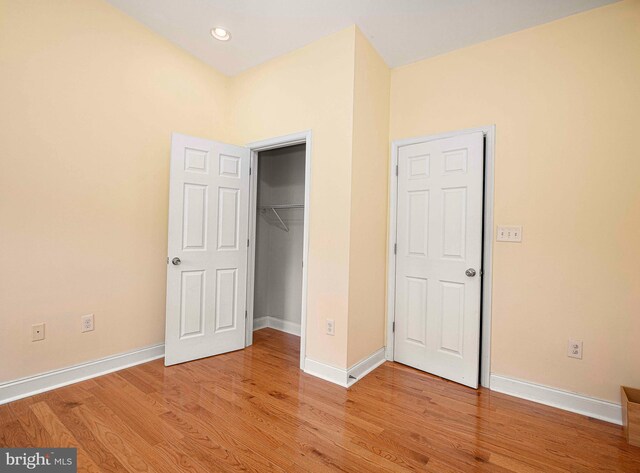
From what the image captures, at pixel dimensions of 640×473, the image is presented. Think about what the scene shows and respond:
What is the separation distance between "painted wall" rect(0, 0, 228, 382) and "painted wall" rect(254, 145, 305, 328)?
123 cm

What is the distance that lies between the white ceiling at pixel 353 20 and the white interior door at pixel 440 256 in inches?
31.8

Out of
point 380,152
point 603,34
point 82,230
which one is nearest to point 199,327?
point 82,230

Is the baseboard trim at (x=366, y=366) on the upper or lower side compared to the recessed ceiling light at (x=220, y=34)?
lower

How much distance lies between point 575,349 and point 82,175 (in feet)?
12.5

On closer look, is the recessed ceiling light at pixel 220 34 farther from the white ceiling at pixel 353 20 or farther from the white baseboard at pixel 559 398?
the white baseboard at pixel 559 398

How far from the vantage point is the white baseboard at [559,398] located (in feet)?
6.84

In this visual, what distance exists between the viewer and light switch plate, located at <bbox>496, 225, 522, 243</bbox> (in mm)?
2425

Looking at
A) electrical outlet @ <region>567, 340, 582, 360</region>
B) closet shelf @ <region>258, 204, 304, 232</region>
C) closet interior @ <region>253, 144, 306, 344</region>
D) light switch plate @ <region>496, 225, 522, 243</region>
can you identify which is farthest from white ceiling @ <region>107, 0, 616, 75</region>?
electrical outlet @ <region>567, 340, 582, 360</region>

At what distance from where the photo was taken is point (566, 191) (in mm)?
2260

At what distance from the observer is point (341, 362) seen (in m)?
2.54

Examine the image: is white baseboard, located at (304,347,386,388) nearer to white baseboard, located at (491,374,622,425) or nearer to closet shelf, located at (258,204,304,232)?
white baseboard, located at (491,374,622,425)

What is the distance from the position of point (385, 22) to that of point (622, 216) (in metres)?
2.17

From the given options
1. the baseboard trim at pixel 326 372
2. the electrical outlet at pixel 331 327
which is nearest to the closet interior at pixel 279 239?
the baseboard trim at pixel 326 372

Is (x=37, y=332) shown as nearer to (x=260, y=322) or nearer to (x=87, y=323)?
(x=87, y=323)
